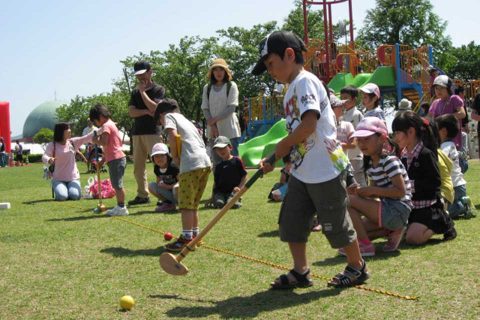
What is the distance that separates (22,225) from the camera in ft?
25.6

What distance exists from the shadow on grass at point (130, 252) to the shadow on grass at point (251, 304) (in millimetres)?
1523

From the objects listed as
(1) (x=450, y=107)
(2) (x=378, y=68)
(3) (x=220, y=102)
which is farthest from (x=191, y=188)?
(2) (x=378, y=68)

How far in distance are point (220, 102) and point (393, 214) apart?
13.6 feet

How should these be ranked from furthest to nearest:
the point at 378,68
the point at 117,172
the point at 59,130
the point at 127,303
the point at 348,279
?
1. the point at 378,68
2. the point at 59,130
3. the point at 117,172
4. the point at 348,279
5. the point at 127,303

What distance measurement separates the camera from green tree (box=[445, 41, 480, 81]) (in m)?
54.0

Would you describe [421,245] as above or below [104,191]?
above

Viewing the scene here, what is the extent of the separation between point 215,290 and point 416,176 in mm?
2337

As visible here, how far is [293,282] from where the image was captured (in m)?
4.10

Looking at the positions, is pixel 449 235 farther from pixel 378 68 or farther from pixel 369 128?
pixel 378 68

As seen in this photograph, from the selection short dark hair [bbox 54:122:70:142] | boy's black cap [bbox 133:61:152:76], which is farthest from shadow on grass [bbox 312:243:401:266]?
short dark hair [bbox 54:122:70:142]

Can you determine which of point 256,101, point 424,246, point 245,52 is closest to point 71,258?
point 424,246

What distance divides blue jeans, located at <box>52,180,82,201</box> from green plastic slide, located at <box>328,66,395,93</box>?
38.3 feet

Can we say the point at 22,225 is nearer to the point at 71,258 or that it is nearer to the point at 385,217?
the point at 71,258

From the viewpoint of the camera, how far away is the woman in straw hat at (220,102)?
8547mm
